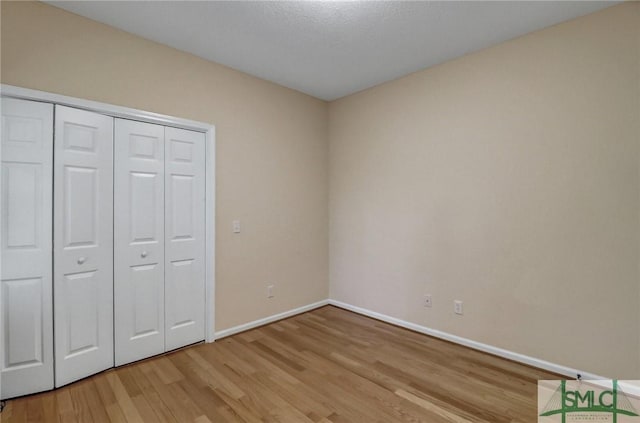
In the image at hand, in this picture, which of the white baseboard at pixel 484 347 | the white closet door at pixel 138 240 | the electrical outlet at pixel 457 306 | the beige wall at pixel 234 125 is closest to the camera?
the beige wall at pixel 234 125

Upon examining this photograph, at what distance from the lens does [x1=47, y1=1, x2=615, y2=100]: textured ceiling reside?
2.17 meters

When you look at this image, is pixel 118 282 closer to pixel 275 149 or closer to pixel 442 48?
pixel 275 149

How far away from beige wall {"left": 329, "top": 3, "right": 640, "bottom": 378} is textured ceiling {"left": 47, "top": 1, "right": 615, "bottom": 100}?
271mm

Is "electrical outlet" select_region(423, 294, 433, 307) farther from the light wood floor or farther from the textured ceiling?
the textured ceiling

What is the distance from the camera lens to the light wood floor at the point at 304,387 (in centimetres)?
193

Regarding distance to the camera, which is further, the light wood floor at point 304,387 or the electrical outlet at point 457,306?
the electrical outlet at point 457,306

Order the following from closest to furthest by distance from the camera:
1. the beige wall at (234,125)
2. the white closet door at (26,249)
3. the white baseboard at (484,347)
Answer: the white closet door at (26,249) < the beige wall at (234,125) < the white baseboard at (484,347)

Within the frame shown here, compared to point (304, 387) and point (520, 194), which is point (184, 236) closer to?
point (304, 387)

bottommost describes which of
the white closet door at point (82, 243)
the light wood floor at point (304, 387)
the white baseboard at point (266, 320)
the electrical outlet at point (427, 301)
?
the light wood floor at point (304, 387)

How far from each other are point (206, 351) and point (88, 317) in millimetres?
977
